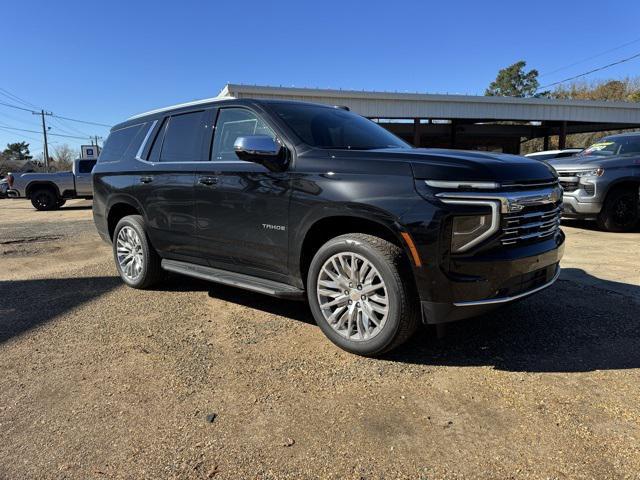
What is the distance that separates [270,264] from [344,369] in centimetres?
110

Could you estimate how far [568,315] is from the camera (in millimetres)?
4160

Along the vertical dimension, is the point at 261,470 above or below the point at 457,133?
below

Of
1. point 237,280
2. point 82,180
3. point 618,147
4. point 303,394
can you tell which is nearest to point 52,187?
point 82,180

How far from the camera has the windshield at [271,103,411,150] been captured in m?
3.97

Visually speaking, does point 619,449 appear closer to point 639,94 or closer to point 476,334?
point 476,334

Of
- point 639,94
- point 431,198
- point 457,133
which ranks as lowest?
point 431,198

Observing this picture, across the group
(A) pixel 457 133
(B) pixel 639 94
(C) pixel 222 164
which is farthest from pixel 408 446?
(B) pixel 639 94

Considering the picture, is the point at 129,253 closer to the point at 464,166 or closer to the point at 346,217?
the point at 346,217

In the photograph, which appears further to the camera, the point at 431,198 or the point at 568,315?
the point at 568,315

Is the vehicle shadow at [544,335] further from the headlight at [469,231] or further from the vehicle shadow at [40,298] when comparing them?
the vehicle shadow at [40,298]

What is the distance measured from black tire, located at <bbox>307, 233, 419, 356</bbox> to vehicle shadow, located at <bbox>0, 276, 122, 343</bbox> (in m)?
2.92

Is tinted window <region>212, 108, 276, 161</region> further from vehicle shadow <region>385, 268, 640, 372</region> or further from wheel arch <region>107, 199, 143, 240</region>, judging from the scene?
vehicle shadow <region>385, 268, 640, 372</region>

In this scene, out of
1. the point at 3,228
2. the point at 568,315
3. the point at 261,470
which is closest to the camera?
the point at 261,470

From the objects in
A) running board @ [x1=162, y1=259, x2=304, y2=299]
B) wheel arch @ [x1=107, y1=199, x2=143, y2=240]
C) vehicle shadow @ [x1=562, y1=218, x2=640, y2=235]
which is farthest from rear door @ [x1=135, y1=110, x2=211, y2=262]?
vehicle shadow @ [x1=562, y1=218, x2=640, y2=235]
